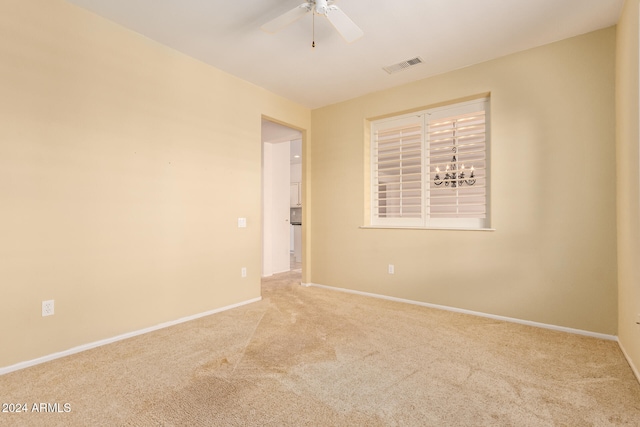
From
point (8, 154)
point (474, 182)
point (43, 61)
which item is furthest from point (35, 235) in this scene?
point (474, 182)

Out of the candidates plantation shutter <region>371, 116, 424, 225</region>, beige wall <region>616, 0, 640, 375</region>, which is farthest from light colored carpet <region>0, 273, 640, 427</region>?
plantation shutter <region>371, 116, 424, 225</region>

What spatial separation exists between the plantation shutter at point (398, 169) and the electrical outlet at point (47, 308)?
133 inches

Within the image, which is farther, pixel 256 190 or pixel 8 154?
pixel 256 190

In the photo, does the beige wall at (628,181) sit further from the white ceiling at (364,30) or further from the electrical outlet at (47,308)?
the electrical outlet at (47,308)

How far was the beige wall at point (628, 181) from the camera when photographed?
1.98m

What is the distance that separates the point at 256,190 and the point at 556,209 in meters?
3.14

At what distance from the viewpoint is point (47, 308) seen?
7.40 feet

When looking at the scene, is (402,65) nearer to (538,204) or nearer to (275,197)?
(538,204)

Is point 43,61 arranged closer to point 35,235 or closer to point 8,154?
point 8,154

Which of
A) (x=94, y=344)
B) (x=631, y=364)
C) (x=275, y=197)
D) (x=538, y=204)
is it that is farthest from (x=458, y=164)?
(x=94, y=344)

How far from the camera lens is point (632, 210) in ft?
6.89

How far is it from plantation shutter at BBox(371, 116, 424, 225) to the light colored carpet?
1442 millimetres

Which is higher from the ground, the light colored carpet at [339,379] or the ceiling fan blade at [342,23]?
the ceiling fan blade at [342,23]

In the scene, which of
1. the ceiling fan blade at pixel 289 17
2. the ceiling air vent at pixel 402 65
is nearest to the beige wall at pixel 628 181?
the ceiling air vent at pixel 402 65
